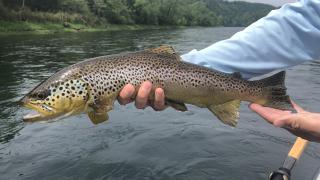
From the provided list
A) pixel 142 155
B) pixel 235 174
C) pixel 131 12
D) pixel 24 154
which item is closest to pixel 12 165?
pixel 24 154

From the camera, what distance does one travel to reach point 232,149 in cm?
968

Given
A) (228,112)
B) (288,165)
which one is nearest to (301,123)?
(228,112)

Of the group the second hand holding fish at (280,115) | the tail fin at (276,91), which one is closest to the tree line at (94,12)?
the second hand holding fish at (280,115)

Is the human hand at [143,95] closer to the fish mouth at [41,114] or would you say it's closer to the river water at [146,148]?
the fish mouth at [41,114]

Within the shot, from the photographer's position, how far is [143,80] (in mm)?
3932

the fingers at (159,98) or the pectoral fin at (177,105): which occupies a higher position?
the fingers at (159,98)

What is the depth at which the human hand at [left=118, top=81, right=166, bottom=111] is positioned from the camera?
12.6 feet

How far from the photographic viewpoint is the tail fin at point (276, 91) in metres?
3.99

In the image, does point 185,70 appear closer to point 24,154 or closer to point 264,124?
point 24,154

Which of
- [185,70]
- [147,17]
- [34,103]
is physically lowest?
[147,17]

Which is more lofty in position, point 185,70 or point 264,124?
point 185,70

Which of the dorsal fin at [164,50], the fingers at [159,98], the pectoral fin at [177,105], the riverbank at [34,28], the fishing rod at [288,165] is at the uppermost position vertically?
the dorsal fin at [164,50]

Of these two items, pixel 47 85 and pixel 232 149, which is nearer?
pixel 47 85

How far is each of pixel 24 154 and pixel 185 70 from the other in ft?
20.0
